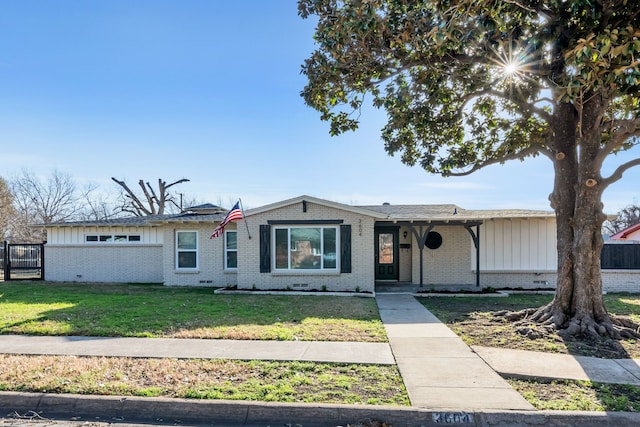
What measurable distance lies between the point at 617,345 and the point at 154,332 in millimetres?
8316

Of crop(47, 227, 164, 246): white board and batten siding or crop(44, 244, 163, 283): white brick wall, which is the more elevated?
crop(47, 227, 164, 246): white board and batten siding

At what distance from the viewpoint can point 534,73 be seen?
291 inches

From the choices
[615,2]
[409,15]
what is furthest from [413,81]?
[615,2]

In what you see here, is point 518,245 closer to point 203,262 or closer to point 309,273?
point 309,273

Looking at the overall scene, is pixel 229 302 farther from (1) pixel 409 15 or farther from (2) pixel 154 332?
(1) pixel 409 15

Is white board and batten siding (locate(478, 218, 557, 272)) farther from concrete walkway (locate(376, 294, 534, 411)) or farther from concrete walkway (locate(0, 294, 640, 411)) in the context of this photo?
concrete walkway (locate(0, 294, 640, 411))

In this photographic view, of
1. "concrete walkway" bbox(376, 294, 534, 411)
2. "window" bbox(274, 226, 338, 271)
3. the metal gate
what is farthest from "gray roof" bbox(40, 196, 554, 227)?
"concrete walkway" bbox(376, 294, 534, 411)

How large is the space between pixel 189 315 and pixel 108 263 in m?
10.1

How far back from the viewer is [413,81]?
30.4 feet

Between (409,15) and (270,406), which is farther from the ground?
(409,15)

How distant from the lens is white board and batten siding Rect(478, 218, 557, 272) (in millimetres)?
13930

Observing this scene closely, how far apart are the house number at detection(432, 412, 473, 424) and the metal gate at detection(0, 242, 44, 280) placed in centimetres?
1923

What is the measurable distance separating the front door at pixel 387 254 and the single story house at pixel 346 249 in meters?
0.04

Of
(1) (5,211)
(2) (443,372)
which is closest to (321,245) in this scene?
(2) (443,372)
